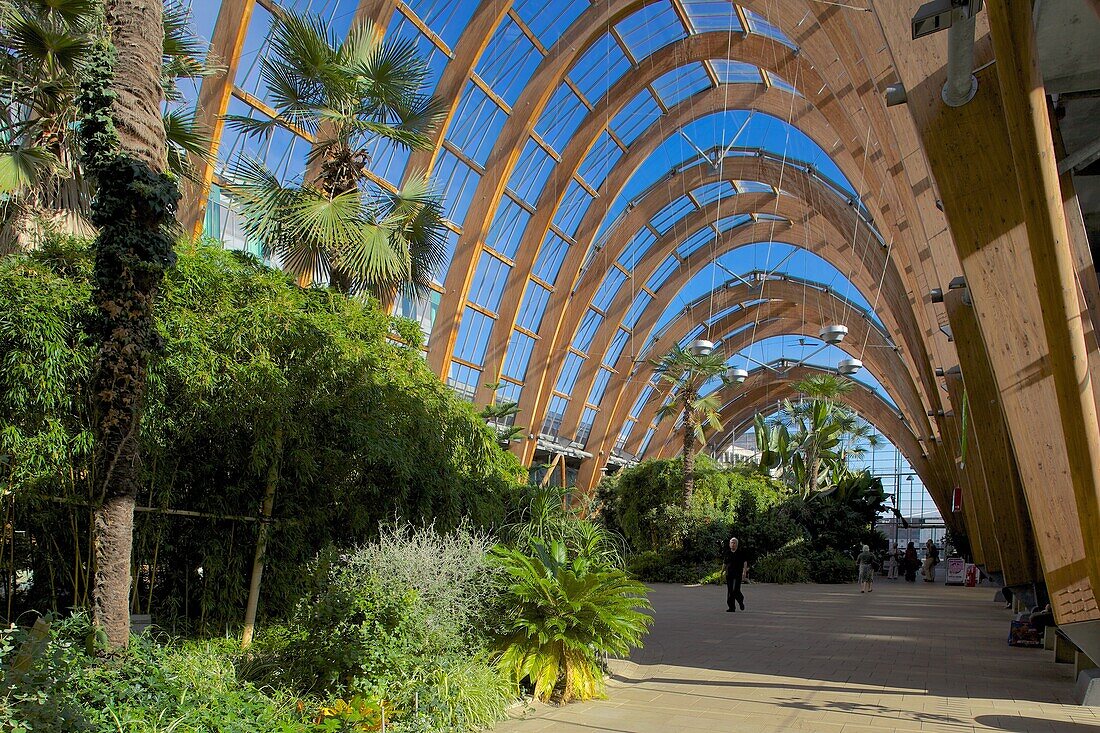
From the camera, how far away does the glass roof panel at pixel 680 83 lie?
26953 millimetres

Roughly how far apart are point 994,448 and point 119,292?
12.3m

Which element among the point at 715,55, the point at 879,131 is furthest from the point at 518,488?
the point at 715,55

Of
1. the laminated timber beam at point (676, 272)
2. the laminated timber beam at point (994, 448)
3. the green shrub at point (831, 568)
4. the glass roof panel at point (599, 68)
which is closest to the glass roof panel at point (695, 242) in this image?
the laminated timber beam at point (676, 272)

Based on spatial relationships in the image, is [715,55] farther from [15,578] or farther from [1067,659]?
[15,578]

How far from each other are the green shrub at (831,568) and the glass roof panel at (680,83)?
55.2ft

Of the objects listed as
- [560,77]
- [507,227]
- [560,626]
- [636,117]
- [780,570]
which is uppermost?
[636,117]

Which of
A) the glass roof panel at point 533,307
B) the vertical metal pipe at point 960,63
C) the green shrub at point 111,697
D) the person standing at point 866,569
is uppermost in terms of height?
the glass roof panel at point 533,307

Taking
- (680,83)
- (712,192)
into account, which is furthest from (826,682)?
(712,192)

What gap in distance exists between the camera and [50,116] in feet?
27.3

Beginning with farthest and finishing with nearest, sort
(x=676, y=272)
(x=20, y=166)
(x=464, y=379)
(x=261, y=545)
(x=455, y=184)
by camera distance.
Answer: (x=676, y=272) → (x=464, y=379) → (x=455, y=184) → (x=261, y=545) → (x=20, y=166)

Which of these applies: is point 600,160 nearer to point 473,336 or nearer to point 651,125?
point 651,125

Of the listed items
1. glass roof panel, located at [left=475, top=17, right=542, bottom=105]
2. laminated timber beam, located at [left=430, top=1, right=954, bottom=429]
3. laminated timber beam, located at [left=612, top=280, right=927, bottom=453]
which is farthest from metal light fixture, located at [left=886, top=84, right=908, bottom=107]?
laminated timber beam, located at [left=612, top=280, right=927, bottom=453]

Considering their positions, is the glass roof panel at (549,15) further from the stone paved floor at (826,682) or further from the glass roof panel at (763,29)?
the stone paved floor at (826,682)

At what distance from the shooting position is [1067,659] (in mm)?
9273
